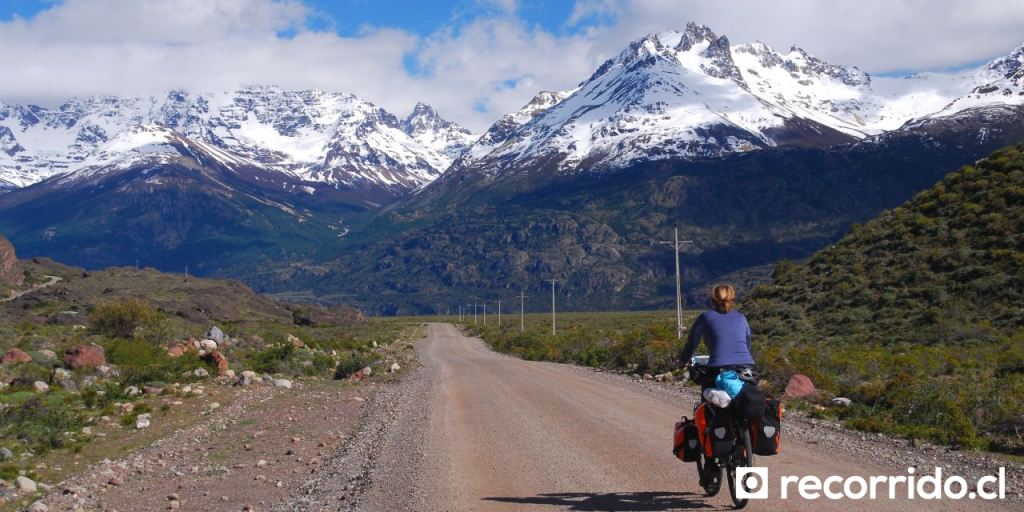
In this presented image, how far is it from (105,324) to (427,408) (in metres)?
25.0

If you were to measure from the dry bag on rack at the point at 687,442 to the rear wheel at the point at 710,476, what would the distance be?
4.7 inches

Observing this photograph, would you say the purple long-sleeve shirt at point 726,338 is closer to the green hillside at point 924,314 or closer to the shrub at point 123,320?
the green hillside at point 924,314

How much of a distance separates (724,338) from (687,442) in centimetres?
126

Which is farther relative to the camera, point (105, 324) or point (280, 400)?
point (105, 324)

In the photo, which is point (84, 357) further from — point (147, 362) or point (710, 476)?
point (710, 476)

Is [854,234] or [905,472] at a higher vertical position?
[854,234]

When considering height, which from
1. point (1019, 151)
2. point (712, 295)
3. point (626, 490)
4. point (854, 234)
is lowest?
point (626, 490)

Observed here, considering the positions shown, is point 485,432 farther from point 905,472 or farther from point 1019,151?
point 1019,151

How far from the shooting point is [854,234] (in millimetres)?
44000

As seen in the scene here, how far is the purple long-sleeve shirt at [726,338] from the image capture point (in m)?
9.27

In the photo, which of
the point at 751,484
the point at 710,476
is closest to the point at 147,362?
the point at 710,476

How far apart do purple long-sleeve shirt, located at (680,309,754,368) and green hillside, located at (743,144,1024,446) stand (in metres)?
6.21

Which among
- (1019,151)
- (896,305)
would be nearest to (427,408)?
(896,305)

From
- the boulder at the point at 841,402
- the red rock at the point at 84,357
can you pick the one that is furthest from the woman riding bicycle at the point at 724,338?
the red rock at the point at 84,357
